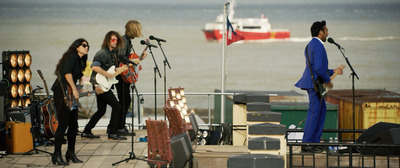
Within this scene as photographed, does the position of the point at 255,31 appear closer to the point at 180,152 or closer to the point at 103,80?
the point at 103,80

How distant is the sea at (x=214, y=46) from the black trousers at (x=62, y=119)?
4149 centimetres

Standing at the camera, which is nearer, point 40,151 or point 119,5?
point 40,151

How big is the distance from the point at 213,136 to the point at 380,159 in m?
3.34

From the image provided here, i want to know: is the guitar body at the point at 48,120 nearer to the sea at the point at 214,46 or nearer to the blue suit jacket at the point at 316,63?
the blue suit jacket at the point at 316,63

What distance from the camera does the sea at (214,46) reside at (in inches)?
2756

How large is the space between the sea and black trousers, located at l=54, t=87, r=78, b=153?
41.5m

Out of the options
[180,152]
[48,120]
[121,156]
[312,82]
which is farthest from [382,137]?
[48,120]

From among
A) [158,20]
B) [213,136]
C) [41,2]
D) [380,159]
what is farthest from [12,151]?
[41,2]

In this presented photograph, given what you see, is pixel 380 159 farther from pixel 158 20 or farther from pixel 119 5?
pixel 119 5

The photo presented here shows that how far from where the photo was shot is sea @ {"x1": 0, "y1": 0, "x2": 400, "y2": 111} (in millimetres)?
70000

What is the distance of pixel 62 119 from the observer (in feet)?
27.6

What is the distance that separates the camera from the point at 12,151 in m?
9.35

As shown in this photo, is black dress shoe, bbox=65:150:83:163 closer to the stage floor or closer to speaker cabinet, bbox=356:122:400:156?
the stage floor

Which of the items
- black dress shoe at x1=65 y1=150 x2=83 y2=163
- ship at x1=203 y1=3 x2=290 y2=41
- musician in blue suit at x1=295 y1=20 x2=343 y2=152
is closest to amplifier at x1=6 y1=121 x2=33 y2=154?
black dress shoe at x1=65 y1=150 x2=83 y2=163
